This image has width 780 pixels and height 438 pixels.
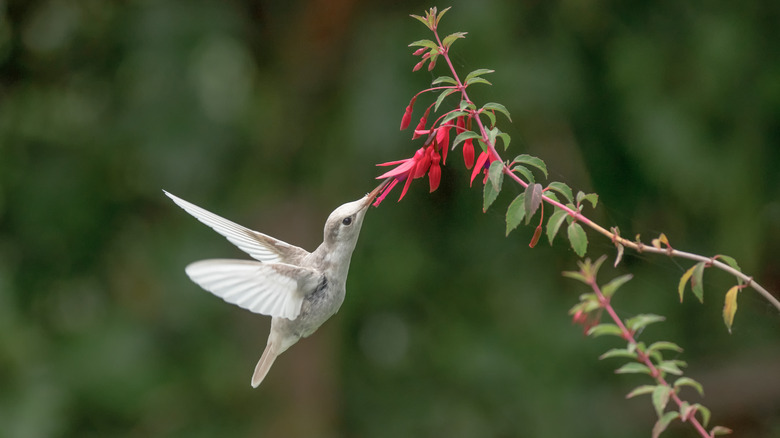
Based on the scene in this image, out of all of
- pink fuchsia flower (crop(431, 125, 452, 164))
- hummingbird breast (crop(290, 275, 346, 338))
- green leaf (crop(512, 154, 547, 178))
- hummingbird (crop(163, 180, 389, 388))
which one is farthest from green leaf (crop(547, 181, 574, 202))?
hummingbird breast (crop(290, 275, 346, 338))

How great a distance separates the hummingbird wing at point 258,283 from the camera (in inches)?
39.9

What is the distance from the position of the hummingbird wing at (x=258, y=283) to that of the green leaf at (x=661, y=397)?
0.57 m

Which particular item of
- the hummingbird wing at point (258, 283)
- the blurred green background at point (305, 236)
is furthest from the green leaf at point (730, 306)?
the blurred green background at point (305, 236)

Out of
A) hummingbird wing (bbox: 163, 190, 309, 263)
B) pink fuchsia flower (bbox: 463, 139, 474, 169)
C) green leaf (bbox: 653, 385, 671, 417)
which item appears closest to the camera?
green leaf (bbox: 653, 385, 671, 417)

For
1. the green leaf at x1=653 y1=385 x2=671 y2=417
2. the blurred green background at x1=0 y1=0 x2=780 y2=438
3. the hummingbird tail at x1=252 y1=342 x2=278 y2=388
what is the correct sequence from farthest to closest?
1. the blurred green background at x1=0 y1=0 x2=780 y2=438
2. the hummingbird tail at x1=252 y1=342 x2=278 y2=388
3. the green leaf at x1=653 y1=385 x2=671 y2=417

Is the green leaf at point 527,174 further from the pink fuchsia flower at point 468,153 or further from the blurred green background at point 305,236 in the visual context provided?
the blurred green background at point 305,236

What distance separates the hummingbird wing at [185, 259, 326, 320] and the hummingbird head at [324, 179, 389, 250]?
72 mm

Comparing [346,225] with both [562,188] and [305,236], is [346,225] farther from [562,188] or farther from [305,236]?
[305,236]

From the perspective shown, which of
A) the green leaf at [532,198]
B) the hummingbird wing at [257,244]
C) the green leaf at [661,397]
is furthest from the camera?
the hummingbird wing at [257,244]

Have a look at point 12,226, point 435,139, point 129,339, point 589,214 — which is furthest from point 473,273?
point 435,139

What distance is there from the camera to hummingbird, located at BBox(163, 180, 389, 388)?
1.17 meters

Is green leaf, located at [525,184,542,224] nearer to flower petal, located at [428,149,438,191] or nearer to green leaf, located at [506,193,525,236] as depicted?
green leaf, located at [506,193,525,236]

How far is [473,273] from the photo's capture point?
329 cm

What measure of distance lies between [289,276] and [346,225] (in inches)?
6.1
